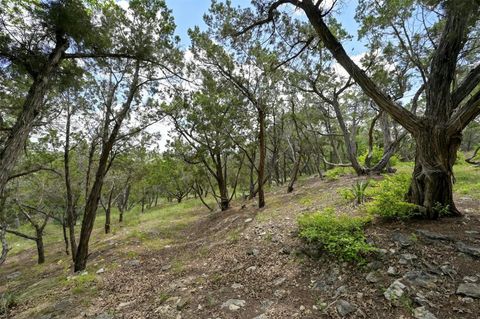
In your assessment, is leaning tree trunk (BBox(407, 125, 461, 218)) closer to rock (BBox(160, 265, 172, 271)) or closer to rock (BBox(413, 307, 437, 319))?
rock (BBox(413, 307, 437, 319))

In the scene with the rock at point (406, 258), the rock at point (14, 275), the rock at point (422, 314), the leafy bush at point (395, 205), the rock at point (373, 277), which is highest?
the leafy bush at point (395, 205)

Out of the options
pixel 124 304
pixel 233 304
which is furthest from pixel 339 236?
pixel 124 304

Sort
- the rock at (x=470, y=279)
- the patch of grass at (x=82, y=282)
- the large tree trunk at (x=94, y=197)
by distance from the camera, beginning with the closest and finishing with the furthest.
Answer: the rock at (x=470, y=279) → the patch of grass at (x=82, y=282) → the large tree trunk at (x=94, y=197)

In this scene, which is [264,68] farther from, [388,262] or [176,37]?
[388,262]

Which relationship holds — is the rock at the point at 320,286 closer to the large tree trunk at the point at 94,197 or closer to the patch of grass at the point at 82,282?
the patch of grass at the point at 82,282

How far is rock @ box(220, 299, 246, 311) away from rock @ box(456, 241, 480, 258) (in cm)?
341

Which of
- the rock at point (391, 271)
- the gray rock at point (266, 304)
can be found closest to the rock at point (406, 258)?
the rock at point (391, 271)

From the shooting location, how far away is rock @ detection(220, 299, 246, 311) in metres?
3.82

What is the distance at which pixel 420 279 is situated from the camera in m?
3.36

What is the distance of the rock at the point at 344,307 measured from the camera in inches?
126

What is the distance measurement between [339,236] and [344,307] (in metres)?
1.35

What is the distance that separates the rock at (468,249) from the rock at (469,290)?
640 mm

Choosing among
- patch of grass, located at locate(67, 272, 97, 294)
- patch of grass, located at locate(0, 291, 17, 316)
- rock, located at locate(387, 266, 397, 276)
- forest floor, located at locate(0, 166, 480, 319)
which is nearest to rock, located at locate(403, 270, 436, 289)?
forest floor, located at locate(0, 166, 480, 319)

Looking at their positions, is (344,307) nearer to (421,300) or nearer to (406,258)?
(421,300)
